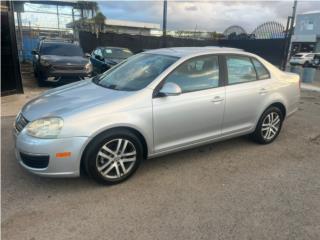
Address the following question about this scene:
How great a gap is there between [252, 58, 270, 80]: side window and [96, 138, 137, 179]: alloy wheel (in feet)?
7.96

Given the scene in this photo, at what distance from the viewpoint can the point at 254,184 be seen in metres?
3.53

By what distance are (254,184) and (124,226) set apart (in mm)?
1698

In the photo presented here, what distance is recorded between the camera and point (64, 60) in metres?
9.41

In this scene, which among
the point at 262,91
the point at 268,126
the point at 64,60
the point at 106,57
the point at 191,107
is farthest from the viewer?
the point at 106,57

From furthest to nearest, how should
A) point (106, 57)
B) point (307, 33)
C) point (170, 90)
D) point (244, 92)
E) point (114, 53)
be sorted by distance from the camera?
point (307, 33) < point (114, 53) < point (106, 57) < point (244, 92) < point (170, 90)

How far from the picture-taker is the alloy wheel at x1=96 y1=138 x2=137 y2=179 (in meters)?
3.27

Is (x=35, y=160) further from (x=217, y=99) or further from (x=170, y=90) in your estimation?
(x=217, y=99)

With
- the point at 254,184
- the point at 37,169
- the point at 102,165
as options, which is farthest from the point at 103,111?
the point at 254,184

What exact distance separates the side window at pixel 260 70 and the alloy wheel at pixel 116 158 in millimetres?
2426

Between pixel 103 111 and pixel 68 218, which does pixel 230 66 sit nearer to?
pixel 103 111

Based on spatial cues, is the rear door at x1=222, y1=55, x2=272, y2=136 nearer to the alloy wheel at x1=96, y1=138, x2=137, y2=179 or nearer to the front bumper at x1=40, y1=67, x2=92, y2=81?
the alloy wheel at x1=96, y1=138, x2=137, y2=179

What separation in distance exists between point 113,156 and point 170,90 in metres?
1.01

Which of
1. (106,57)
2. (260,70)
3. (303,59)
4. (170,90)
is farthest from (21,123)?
(303,59)

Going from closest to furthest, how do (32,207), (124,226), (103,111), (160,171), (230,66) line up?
(124,226), (32,207), (103,111), (160,171), (230,66)
